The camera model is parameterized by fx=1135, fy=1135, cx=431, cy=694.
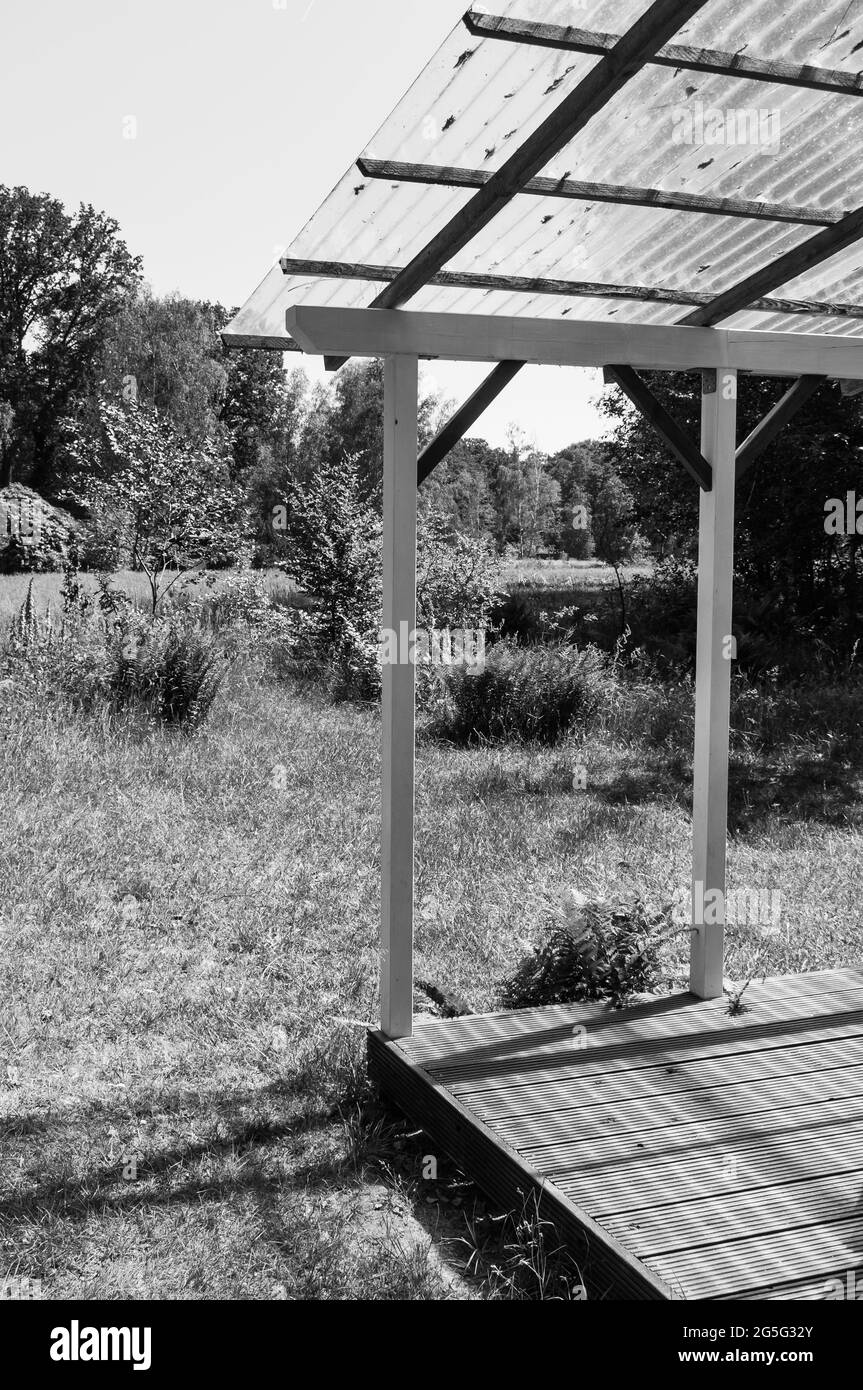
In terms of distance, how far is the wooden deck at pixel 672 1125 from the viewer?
8.59 ft

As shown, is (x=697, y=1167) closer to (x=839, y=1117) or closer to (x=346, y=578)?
(x=839, y=1117)

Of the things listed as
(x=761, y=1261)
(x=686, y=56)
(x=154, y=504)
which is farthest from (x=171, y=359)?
(x=761, y=1261)

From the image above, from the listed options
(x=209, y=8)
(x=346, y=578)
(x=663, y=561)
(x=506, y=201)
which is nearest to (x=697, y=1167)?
(x=506, y=201)

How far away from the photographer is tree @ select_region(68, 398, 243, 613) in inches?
449

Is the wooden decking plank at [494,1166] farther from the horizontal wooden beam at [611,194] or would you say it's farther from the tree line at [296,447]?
the tree line at [296,447]

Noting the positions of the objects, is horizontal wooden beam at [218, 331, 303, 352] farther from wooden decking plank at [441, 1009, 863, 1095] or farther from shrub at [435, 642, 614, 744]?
shrub at [435, 642, 614, 744]

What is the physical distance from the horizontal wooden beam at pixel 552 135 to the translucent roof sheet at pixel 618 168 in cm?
6

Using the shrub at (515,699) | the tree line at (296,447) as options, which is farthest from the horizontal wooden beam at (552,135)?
the tree line at (296,447)

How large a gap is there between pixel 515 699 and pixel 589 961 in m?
5.37

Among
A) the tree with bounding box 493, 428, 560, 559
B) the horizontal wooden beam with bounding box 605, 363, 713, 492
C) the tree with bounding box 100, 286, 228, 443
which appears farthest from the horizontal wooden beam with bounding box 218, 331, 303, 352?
the tree with bounding box 100, 286, 228, 443

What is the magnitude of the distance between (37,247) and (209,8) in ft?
65.2

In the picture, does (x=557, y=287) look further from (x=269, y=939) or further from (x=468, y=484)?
(x=468, y=484)

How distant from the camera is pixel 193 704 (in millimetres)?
8609

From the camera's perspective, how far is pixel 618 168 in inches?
119
